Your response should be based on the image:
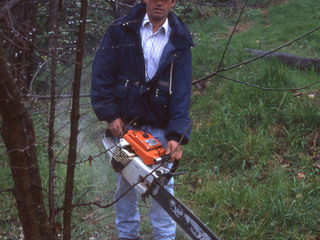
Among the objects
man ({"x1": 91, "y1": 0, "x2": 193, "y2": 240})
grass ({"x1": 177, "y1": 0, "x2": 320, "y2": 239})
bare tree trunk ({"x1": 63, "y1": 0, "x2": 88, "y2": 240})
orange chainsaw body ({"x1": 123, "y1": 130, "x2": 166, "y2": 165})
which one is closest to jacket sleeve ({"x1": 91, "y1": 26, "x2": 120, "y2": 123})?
man ({"x1": 91, "y1": 0, "x2": 193, "y2": 240})

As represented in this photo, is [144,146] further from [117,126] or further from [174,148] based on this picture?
[117,126]

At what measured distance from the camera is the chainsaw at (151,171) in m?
2.15

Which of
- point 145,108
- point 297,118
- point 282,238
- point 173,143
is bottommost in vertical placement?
point 282,238

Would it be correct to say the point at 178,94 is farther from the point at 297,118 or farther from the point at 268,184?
the point at 297,118

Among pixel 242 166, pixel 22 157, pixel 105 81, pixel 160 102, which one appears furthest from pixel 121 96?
pixel 242 166

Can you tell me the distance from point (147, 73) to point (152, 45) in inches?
7.3

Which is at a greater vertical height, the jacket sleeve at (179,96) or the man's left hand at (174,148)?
the jacket sleeve at (179,96)

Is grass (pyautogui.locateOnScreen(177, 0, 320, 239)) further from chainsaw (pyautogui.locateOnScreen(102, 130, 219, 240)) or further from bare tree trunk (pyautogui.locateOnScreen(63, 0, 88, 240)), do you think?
bare tree trunk (pyautogui.locateOnScreen(63, 0, 88, 240))

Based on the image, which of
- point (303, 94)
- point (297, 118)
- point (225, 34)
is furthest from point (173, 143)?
point (225, 34)

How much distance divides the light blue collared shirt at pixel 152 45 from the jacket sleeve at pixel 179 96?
13 centimetres

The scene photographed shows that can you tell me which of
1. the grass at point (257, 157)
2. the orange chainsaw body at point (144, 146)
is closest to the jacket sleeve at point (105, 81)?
the orange chainsaw body at point (144, 146)

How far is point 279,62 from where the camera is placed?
5070mm

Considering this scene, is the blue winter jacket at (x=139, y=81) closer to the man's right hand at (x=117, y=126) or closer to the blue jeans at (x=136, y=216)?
the man's right hand at (x=117, y=126)

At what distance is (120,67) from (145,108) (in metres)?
0.32
